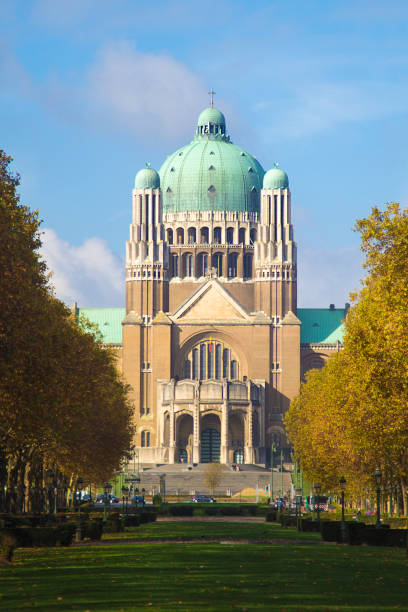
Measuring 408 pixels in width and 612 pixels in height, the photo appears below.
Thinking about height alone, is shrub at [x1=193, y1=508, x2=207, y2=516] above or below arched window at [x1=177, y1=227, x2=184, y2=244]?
below

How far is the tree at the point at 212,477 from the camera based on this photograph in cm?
12650

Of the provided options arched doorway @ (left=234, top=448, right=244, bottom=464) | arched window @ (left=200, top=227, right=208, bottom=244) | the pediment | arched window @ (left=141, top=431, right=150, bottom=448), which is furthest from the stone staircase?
arched window @ (left=200, top=227, right=208, bottom=244)

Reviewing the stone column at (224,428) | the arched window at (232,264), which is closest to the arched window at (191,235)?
the arched window at (232,264)

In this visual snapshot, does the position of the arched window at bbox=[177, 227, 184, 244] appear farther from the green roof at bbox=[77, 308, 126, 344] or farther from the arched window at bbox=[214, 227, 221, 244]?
the green roof at bbox=[77, 308, 126, 344]

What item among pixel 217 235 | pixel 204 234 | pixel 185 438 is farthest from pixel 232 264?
pixel 185 438

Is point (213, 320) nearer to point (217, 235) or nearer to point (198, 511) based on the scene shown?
point (217, 235)

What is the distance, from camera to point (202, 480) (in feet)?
437

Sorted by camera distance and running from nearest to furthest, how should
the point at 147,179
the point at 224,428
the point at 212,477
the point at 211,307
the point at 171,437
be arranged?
the point at 212,477
the point at 224,428
the point at 171,437
the point at 211,307
the point at 147,179

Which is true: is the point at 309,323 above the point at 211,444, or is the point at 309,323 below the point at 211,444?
above

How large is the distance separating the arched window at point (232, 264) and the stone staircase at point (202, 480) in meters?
31.6

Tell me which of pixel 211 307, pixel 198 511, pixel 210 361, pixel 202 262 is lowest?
pixel 198 511

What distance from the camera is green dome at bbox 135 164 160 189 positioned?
15900cm

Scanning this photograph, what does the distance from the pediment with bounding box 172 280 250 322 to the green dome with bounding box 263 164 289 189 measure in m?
15.2

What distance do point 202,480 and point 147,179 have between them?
45699mm
